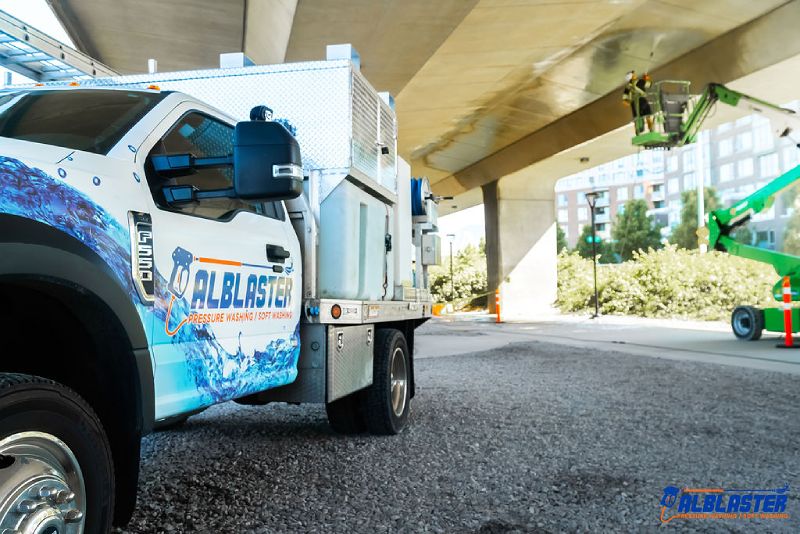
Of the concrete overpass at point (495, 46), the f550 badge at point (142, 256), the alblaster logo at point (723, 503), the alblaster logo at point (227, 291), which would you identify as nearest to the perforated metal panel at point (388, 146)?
the alblaster logo at point (227, 291)

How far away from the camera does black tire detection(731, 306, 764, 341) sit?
14.4 metres

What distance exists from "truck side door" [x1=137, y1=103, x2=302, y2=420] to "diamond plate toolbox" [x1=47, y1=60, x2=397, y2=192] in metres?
0.77

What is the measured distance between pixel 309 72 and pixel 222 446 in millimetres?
2898

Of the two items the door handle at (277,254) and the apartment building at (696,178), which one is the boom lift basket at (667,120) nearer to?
the door handle at (277,254)

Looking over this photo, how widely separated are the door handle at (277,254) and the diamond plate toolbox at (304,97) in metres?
0.91

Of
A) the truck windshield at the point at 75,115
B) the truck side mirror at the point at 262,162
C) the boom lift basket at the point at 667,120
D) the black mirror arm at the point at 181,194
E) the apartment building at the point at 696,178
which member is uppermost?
the apartment building at the point at 696,178

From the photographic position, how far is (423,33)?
12930 millimetres

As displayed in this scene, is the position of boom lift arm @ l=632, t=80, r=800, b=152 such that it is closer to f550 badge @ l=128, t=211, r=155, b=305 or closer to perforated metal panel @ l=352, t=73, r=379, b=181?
perforated metal panel @ l=352, t=73, r=379, b=181

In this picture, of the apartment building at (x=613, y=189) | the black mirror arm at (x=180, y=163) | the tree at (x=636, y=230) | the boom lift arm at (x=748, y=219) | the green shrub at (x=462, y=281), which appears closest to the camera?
the black mirror arm at (x=180, y=163)

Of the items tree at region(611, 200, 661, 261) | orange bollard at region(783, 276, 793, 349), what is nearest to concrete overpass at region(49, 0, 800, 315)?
orange bollard at region(783, 276, 793, 349)

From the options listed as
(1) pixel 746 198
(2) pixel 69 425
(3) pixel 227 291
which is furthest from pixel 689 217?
(2) pixel 69 425

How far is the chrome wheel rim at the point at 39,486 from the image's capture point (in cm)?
203

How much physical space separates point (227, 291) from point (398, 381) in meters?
3.04

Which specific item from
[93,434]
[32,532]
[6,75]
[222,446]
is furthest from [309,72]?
[32,532]
